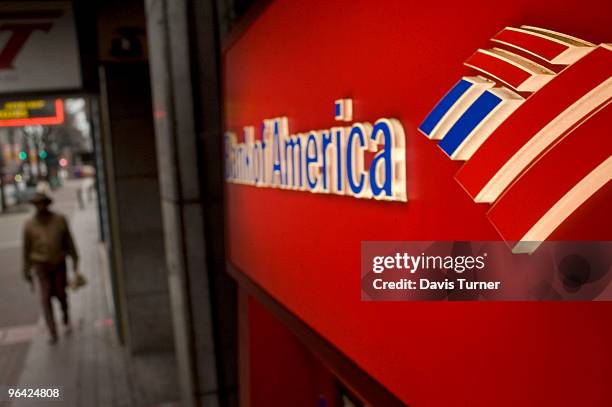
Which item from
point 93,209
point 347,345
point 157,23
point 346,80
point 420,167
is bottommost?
point 93,209

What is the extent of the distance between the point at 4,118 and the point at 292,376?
776 cm

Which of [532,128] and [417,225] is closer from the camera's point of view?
[532,128]

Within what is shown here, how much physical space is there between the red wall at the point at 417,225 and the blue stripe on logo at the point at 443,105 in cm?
3

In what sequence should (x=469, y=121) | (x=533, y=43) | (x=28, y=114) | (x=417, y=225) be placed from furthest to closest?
(x=28, y=114) → (x=417, y=225) → (x=469, y=121) → (x=533, y=43)

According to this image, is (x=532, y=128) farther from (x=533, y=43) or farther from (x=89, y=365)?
(x=89, y=365)

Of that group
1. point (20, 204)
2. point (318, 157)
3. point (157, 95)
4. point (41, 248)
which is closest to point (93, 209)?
point (20, 204)

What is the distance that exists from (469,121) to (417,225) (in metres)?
0.33

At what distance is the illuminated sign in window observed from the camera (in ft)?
29.1

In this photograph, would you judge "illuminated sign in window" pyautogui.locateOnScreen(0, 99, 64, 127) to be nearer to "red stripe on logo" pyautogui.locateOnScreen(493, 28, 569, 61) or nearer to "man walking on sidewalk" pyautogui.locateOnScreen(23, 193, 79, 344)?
"man walking on sidewalk" pyautogui.locateOnScreen(23, 193, 79, 344)

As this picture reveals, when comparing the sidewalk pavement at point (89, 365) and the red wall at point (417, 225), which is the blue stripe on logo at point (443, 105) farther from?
the sidewalk pavement at point (89, 365)

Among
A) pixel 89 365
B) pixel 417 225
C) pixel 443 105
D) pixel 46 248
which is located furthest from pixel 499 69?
pixel 46 248

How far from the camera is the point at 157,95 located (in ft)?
13.3

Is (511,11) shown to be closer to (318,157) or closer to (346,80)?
(346,80)

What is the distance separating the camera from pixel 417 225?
1474 mm
